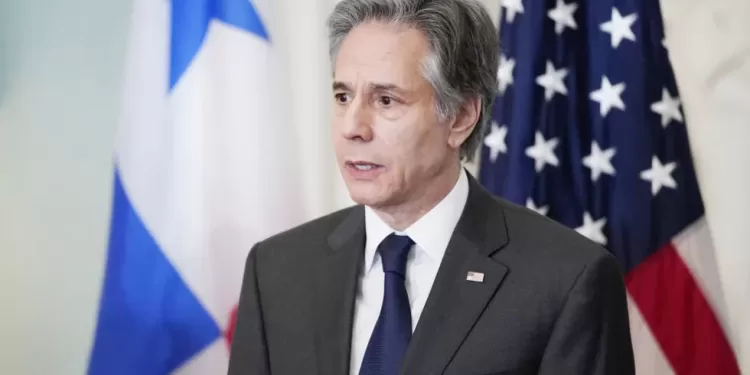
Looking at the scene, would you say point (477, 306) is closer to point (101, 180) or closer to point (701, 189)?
point (701, 189)

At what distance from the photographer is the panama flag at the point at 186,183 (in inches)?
67.9

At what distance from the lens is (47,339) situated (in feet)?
6.14

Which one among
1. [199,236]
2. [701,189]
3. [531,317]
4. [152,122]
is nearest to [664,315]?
[701,189]

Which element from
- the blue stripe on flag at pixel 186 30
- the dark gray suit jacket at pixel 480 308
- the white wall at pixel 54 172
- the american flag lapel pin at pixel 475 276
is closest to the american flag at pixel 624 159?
the dark gray suit jacket at pixel 480 308

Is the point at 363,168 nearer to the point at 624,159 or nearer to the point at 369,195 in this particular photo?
the point at 369,195

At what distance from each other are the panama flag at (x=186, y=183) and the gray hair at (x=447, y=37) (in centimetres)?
55

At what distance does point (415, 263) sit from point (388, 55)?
334mm

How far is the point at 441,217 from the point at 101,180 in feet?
3.29

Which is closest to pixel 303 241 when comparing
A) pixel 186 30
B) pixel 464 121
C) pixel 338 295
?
pixel 338 295

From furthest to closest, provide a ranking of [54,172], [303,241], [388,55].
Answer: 1. [54,172]
2. [303,241]
3. [388,55]

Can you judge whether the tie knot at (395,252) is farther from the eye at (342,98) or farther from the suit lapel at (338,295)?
the eye at (342,98)

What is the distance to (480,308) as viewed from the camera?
3.93ft

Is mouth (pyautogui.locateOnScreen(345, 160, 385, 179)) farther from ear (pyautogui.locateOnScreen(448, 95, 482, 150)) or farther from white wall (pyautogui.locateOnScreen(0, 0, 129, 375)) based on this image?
white wall (pyautogui.locateOnScreen(0, 0, 129, 375))

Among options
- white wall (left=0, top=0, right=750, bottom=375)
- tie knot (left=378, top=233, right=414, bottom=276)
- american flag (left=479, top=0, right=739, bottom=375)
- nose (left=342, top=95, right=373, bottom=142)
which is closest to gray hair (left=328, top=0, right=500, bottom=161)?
nose (left=342, top=95, right=373, bottom=142)
